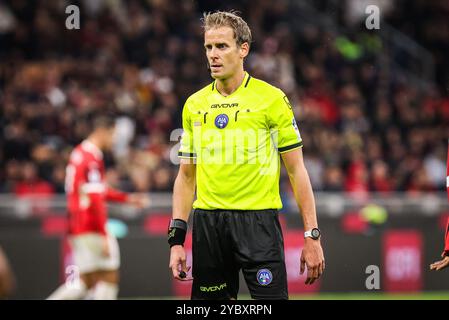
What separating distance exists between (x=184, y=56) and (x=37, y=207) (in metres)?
4.65

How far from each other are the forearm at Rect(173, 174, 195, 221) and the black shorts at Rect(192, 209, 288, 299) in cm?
12

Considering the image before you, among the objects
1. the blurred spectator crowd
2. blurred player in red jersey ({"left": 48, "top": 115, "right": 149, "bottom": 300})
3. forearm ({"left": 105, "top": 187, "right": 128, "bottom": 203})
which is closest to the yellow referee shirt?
blurred player in red jersey ({"left": 48, "top": 115, "right": 149, "bottom": 300})

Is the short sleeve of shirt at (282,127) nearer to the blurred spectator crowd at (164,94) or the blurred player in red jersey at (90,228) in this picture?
the blurred player in red jersey at (90,228)

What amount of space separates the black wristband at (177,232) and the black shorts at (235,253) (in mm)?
77

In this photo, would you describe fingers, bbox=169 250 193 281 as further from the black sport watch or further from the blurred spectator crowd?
the blurred spectator crowd

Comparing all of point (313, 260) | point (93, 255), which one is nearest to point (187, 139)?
point (313, 260)

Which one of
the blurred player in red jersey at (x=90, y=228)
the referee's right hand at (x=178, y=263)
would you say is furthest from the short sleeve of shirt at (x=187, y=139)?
the blurred player in red jersey at (x=90, y=228)

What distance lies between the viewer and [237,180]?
5.25 metres

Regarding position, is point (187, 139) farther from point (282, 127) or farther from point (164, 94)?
point (164, 94)

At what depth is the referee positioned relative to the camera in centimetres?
521

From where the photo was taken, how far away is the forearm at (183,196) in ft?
17.8

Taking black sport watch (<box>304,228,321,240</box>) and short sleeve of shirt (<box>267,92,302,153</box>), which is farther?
short sleeve of shirt (<box>267,92,302,153</box>)
